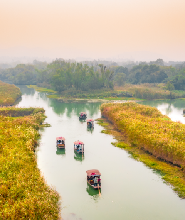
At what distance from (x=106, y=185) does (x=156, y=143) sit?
9.58m

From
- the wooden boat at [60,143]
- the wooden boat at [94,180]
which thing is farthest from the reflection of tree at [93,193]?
the wooden boat at [60,143]

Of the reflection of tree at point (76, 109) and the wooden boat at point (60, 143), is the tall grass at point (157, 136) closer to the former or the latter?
the wooden boat at point (60, 143)

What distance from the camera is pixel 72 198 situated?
21.7 meters

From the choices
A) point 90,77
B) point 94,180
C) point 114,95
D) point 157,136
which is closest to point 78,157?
point 94,180

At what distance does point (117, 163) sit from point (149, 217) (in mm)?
10468

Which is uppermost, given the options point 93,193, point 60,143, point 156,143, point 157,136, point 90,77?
point 90,77

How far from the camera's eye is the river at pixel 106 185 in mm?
19906

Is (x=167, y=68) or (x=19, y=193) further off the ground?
(x=167, y=68)

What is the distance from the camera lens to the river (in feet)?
65.3

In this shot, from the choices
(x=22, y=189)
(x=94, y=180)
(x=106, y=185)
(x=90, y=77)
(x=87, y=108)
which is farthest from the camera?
(x=90, y=77)

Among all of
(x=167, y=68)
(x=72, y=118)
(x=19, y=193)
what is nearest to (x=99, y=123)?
(x=72, y=118)

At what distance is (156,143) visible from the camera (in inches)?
1180

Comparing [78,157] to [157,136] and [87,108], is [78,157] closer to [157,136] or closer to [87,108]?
[157,136]

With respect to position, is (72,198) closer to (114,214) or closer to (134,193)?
(114,214)
